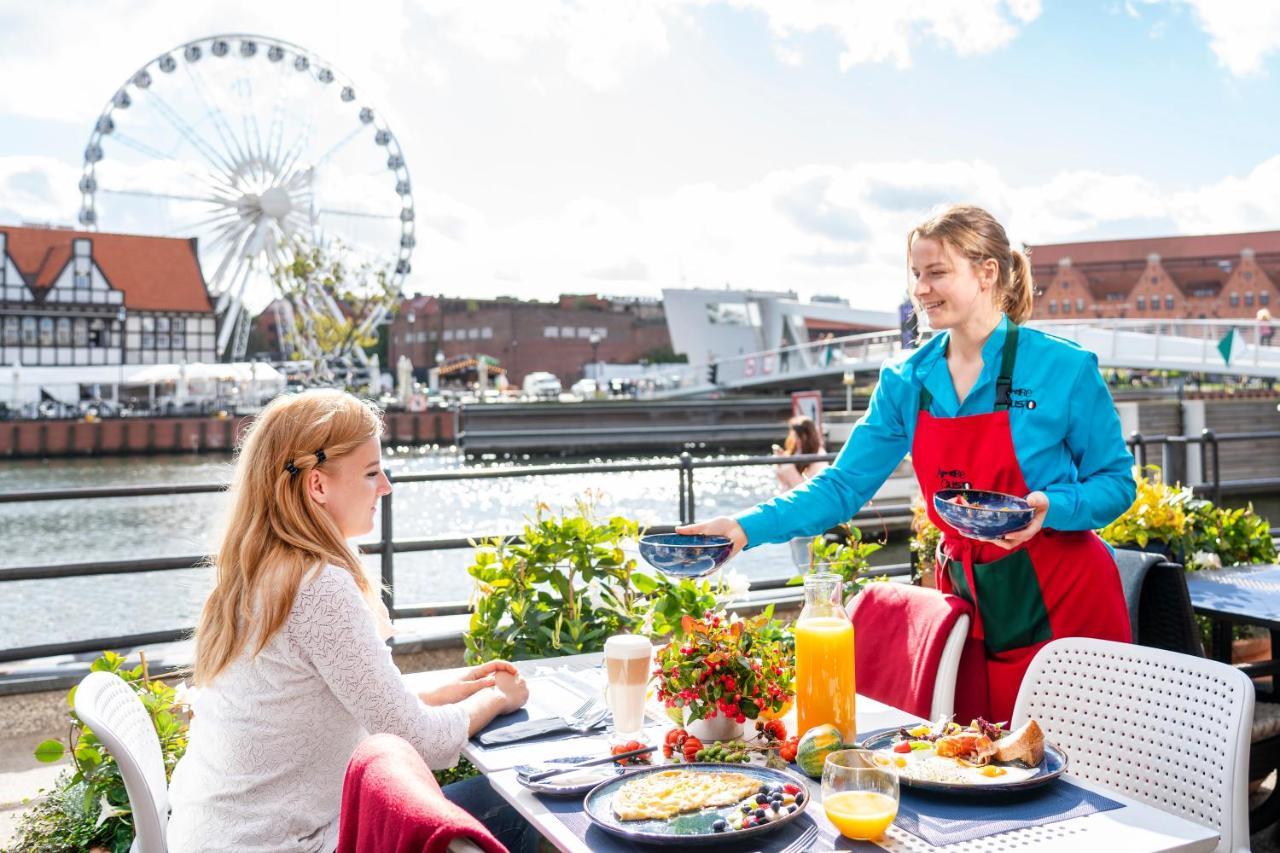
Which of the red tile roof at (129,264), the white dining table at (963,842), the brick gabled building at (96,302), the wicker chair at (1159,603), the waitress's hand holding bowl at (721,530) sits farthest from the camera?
the red tile roof at (129,264)

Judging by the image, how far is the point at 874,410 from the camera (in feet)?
8.27

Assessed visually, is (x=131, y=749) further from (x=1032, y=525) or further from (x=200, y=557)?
(x=200, y=557)

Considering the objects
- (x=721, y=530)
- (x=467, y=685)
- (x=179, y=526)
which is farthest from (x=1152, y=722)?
(x=179, y=526)

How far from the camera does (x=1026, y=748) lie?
63.5 inches

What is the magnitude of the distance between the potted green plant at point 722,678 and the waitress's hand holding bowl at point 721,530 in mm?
345

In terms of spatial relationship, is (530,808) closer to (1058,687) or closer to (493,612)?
(1058,687)

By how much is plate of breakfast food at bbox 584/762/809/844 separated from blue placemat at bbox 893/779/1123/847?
0.48 ft

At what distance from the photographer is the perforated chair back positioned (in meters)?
1.64

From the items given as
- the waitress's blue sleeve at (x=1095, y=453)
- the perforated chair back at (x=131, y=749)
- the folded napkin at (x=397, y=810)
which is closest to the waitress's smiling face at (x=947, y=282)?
the waitress's blue sleeve at (x=1095, y=453)

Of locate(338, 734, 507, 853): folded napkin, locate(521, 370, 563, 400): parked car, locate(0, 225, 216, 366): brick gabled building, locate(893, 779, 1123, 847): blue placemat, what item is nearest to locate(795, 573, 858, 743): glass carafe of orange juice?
locate(893, 779, 1123, 847): blue placemat

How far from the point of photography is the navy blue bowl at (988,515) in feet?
6.78

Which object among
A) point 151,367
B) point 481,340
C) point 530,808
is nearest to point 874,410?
point 530,808

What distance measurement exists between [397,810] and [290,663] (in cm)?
70

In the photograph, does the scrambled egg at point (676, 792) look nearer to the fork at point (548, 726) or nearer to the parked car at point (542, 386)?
the fork at point (548, 726)
